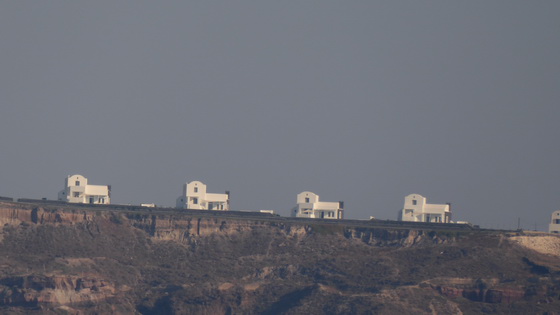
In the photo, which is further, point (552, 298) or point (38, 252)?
point (38, 252)

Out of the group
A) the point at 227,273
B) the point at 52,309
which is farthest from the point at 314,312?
the point at 52,309

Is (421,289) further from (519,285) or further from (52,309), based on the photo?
(52,309)

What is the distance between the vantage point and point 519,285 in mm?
189500

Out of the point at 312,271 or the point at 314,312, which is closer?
the point at 314,312

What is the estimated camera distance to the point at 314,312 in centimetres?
18525

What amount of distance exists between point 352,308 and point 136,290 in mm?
27827

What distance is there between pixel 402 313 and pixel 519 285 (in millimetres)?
16084

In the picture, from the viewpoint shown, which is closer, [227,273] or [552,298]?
[552,298]

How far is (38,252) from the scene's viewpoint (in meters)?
199

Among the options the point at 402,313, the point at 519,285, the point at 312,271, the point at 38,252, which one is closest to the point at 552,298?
the point at 519,285

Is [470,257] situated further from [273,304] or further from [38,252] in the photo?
[38,252]

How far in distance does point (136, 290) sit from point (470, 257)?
4167 cm

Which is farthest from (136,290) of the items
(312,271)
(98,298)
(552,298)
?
(552,298)

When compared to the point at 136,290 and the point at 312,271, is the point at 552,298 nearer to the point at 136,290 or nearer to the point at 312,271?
the point at 312,271
